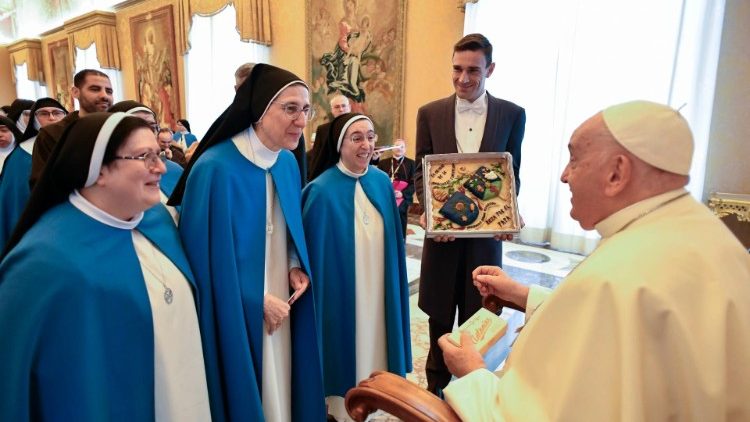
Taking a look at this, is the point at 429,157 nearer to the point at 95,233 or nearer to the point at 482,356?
the point at 482,356

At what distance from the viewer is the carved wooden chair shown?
1.24 m

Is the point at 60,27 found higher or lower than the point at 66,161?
higher

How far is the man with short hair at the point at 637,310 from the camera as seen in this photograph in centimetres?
106

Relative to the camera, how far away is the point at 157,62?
42.8ft

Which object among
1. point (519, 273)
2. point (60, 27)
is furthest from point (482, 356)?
point (60, 27)

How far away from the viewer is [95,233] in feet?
4.66

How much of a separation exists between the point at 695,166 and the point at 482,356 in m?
5.37

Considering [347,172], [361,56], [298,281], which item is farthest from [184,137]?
[298,281]

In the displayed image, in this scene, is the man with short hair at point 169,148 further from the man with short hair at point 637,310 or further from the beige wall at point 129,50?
the beige wall at point 129,50

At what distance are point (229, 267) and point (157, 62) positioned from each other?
13485 millimetres

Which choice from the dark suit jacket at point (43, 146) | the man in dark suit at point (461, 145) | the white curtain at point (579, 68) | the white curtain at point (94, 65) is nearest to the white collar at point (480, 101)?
the man in dark suit at point (461, 145)

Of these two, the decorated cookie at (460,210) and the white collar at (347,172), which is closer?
the decorated cookie at (460,210)

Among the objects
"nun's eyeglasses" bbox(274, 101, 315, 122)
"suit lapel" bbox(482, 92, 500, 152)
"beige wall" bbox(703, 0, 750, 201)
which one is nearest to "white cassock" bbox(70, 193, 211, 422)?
"nun's eyeglasses" bbox(274, 101, 315, 122)

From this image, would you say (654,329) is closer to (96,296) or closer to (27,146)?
(96,296)
